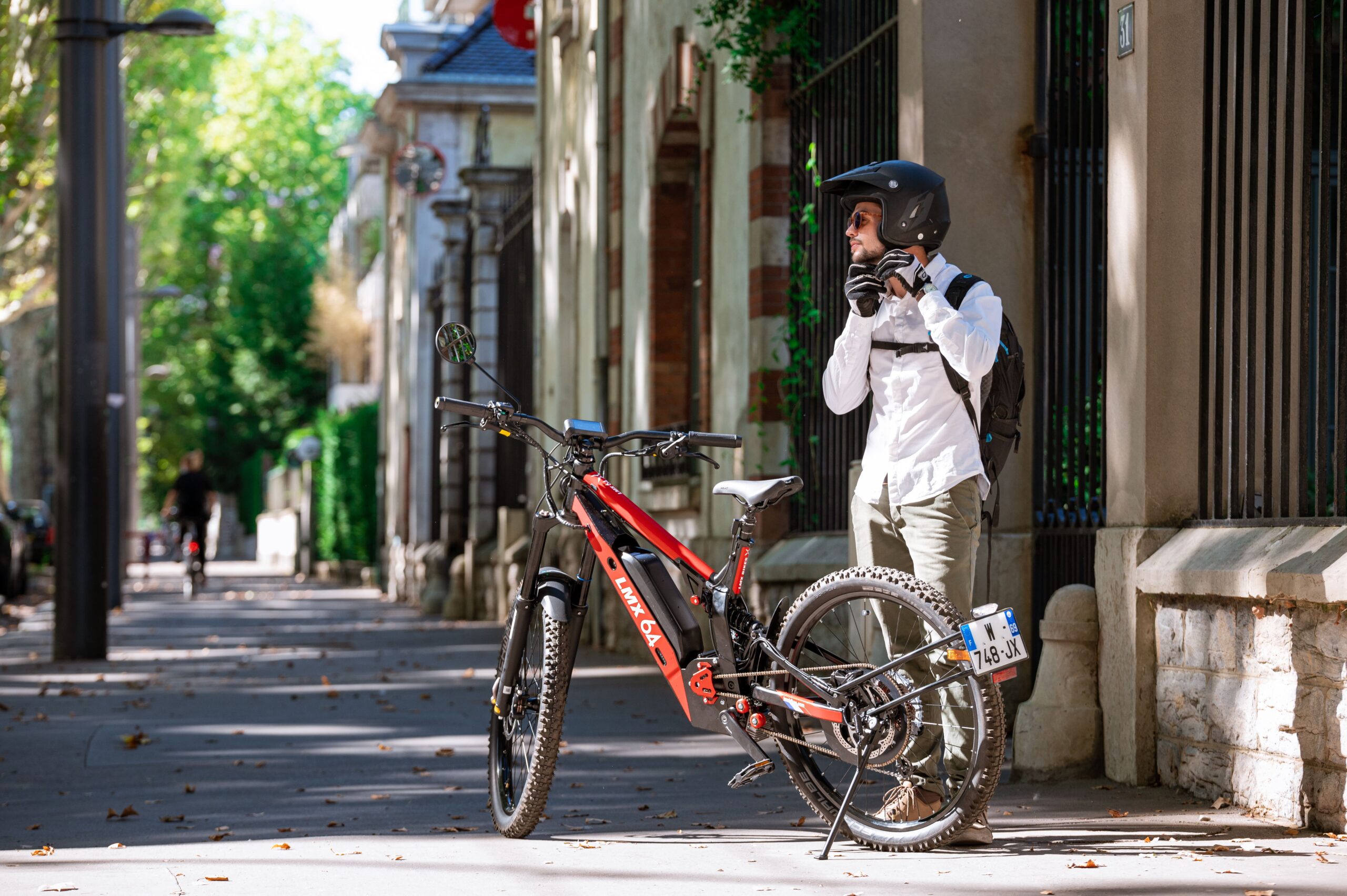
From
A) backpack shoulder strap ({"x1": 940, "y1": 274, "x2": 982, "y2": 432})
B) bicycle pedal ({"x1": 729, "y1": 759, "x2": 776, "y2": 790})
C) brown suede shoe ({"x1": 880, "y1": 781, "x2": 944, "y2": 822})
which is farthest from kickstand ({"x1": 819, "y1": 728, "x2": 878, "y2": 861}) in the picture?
backpack shoulder strap ({"x1": 940, "y1": 274, "x2": 982, "y2": 432})

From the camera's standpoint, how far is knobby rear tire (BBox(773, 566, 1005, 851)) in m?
5.25

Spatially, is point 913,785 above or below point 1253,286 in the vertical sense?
below

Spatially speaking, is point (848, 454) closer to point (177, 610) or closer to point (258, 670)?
point (258, 670)

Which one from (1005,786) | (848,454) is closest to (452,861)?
(1005,786)

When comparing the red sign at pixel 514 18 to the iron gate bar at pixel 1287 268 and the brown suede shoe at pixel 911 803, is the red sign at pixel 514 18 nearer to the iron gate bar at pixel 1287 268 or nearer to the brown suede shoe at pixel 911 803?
the iron gate bar at pixel 1287 268

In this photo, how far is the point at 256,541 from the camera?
6328cm

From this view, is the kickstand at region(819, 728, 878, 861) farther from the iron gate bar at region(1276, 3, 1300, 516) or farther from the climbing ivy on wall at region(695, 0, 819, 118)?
the climbing ivy on wall at region(695, 0, 819, 118)

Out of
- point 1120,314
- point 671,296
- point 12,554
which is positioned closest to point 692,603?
point 1120,314

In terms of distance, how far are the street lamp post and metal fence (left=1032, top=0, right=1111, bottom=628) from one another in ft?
26.8

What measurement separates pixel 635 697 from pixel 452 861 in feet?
18.8

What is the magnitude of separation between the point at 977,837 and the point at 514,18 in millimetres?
18264

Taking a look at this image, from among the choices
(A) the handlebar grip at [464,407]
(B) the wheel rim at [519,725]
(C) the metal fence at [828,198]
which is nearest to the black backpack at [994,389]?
(A) the handlebar grip at [464,407]

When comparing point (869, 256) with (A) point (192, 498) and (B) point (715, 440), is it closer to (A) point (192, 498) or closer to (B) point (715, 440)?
(B) point (715, 440)

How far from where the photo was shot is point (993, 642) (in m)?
5.23
